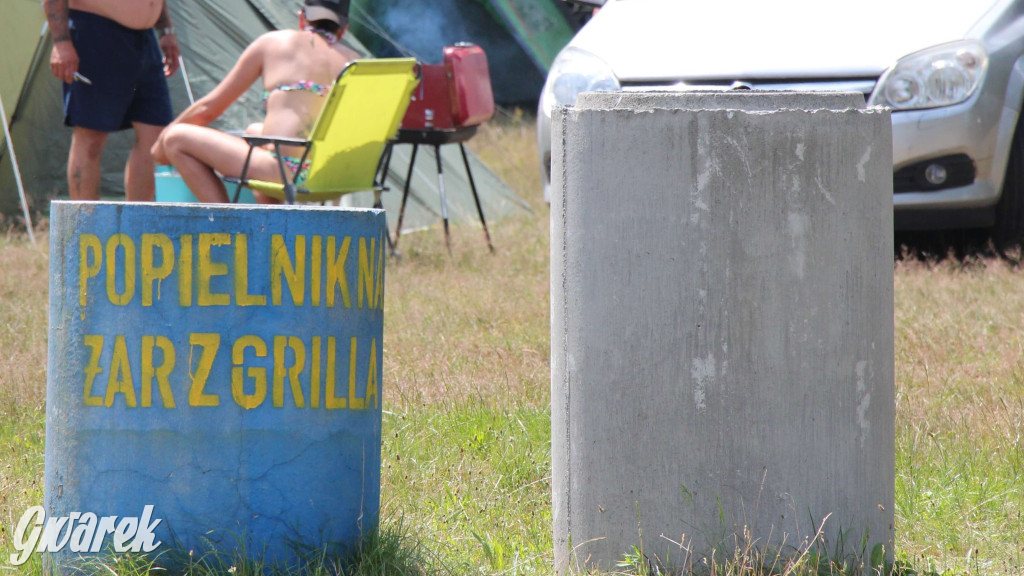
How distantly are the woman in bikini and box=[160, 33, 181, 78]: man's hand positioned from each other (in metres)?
0.61

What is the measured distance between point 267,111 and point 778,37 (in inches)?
96.8

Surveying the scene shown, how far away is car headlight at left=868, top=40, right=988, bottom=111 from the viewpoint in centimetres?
514

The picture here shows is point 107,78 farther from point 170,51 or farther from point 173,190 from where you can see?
point 173,190

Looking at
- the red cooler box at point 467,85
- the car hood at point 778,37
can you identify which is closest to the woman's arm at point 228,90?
the red cooler box at point 467,85

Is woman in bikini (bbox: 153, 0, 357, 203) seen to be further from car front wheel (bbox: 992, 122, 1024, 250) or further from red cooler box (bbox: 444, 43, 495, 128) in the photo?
car front wheel (bbox: 992, 122, 1024, 250)

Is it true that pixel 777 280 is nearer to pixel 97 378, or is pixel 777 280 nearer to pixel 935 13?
pixel 97 378

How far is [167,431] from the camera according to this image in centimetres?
213

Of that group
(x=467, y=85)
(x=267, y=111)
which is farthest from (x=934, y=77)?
(x=267, y=111)

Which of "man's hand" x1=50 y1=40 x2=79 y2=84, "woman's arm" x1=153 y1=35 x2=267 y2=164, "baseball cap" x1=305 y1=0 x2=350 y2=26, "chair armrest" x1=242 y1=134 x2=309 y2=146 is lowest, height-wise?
"chair armrest" x1=242 y1=134 x2=309 y2=146

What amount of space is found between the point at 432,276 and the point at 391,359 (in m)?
1.67

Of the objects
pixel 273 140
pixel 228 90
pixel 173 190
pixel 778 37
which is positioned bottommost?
pixel 173 190

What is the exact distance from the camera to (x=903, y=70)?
5.14 meters

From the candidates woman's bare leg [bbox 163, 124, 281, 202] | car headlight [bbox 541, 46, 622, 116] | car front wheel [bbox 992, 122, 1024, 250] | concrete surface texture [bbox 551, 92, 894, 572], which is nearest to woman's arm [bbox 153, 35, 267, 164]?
woman's bare leg [bbox 163, 124, 281, 202]

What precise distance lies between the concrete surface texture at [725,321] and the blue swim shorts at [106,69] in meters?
4.36
